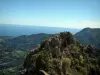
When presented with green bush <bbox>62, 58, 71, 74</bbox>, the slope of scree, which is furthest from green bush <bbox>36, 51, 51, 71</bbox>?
green bush <bbox>62, 58, 71, 74</bbox>

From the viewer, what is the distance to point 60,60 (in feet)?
115

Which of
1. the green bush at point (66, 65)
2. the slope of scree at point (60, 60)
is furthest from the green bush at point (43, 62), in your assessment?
the green bush at point (66, 65)

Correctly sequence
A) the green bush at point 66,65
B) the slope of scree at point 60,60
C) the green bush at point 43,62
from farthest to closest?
1. the green bush at point 66,65
2. the slope of scree at point 60,60
3. the green bush at point 43,62

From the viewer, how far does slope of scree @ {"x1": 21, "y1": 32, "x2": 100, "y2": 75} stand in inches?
1271

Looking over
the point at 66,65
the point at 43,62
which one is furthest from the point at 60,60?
the point at 43,62

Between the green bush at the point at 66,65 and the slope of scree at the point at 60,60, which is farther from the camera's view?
the green bush at the point at 66,65

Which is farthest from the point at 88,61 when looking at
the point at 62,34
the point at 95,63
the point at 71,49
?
the point at 62,34

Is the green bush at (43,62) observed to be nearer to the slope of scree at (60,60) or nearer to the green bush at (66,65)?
the slope of scree at (60,60)

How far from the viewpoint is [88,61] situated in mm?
44844

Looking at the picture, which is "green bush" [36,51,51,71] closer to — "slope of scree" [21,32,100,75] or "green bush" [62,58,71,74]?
"slope of scree" [21,32,100,75]

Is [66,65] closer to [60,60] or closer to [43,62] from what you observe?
[60,60]

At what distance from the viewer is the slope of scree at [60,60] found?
32281 millimetres

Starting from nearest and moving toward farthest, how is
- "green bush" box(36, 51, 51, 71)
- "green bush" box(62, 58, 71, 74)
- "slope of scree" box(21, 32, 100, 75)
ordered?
"green bush" box(36, 51, 51, 71) < "slope of scree" box(21, 32, 100, 75) < "green bush" box(62, 58, 71, 74)

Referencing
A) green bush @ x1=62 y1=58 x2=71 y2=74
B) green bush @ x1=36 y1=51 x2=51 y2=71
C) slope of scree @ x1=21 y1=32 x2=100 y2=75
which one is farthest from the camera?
green bush @ x1=62 y1=58 x2=71 y2=74
